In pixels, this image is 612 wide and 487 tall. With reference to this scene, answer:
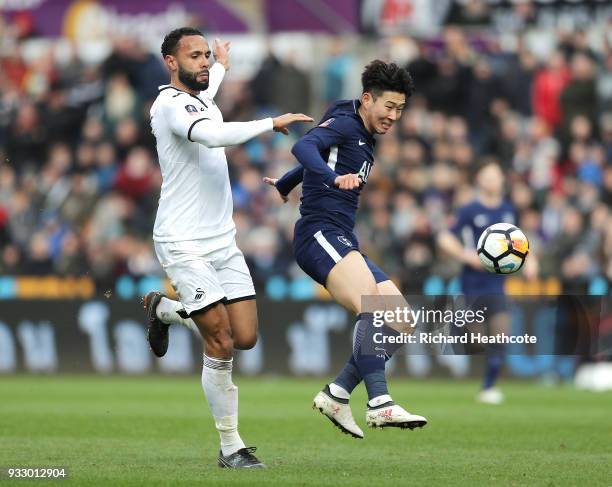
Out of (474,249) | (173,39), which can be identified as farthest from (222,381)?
(474,249)

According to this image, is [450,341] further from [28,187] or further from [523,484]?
[28,187]

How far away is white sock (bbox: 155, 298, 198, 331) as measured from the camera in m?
9.89

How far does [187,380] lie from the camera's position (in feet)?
60.8

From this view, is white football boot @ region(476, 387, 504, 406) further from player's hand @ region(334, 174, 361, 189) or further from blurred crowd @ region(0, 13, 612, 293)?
player's hand @ region(334, 174, 361, 189)

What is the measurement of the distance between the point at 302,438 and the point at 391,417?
8.26 feet

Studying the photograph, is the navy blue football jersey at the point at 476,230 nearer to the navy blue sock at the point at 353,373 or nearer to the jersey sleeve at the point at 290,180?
the jersey sleeve at the point at 290,180

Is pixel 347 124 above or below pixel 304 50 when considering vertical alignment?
below

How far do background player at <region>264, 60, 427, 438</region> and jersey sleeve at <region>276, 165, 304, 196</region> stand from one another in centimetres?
24

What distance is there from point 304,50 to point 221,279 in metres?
13.8

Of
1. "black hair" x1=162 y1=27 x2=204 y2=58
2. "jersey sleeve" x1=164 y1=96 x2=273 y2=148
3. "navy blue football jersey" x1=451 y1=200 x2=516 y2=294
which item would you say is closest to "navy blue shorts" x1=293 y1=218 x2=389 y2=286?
"jersey sleeve" x1=164 y1=96 x2=273 y2=148

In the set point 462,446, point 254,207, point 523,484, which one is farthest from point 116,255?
point 523,484

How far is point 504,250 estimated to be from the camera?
11.0m

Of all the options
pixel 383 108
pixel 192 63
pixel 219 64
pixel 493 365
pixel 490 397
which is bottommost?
pixel 490 397

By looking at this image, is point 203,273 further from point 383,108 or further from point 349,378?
point 383,108
